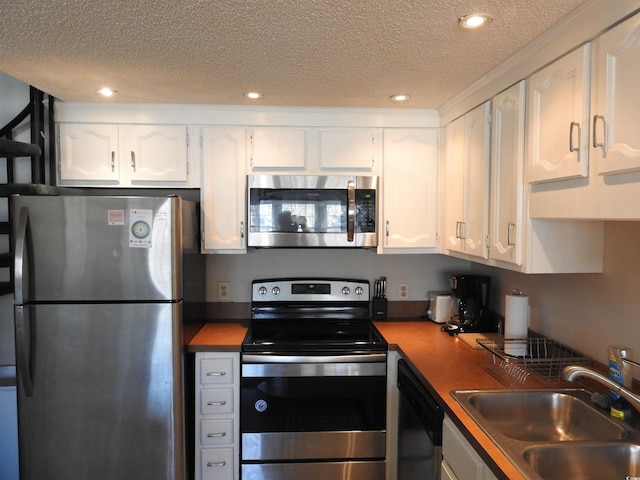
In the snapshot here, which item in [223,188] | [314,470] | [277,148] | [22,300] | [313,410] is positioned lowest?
[314,470]

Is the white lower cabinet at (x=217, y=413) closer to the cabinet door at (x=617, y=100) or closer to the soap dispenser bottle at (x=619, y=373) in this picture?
the soap dispenser bottle at (x=619, y=373)

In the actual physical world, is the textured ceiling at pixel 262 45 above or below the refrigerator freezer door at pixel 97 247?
above

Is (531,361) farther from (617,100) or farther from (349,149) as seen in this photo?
(349,149)

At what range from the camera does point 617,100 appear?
3.60 ft

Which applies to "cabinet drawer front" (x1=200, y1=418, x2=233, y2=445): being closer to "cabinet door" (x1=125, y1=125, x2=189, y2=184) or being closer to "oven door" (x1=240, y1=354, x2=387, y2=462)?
"oven door" (x1=240, y1=354, x2=387, y2=462)

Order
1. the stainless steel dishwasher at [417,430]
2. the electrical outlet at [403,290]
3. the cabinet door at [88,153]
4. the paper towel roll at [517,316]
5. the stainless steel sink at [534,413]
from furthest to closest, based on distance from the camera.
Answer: the electrical outlet at [403,290]
the cabinet door at [88,153]
the paper towel roll at [517,316]
the stainless steel dishwasher at [417,430]
the stainless steel sink at [534,413]

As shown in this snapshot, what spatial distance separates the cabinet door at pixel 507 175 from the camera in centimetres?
158

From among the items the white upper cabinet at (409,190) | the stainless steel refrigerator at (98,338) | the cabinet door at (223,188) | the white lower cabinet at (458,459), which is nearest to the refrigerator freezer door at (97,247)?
the stainless steel refrigerator at (98,338)

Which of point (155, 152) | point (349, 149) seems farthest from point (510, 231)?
point (155, 152)

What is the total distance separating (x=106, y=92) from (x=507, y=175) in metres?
1.98

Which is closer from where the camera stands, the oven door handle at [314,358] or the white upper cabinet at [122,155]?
the oven door handle at [314,358]

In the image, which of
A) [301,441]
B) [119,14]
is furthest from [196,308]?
[119,14]

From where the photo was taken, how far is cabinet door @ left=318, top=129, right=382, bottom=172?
7.68 ft

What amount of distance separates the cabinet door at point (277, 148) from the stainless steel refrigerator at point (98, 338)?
597 mm
